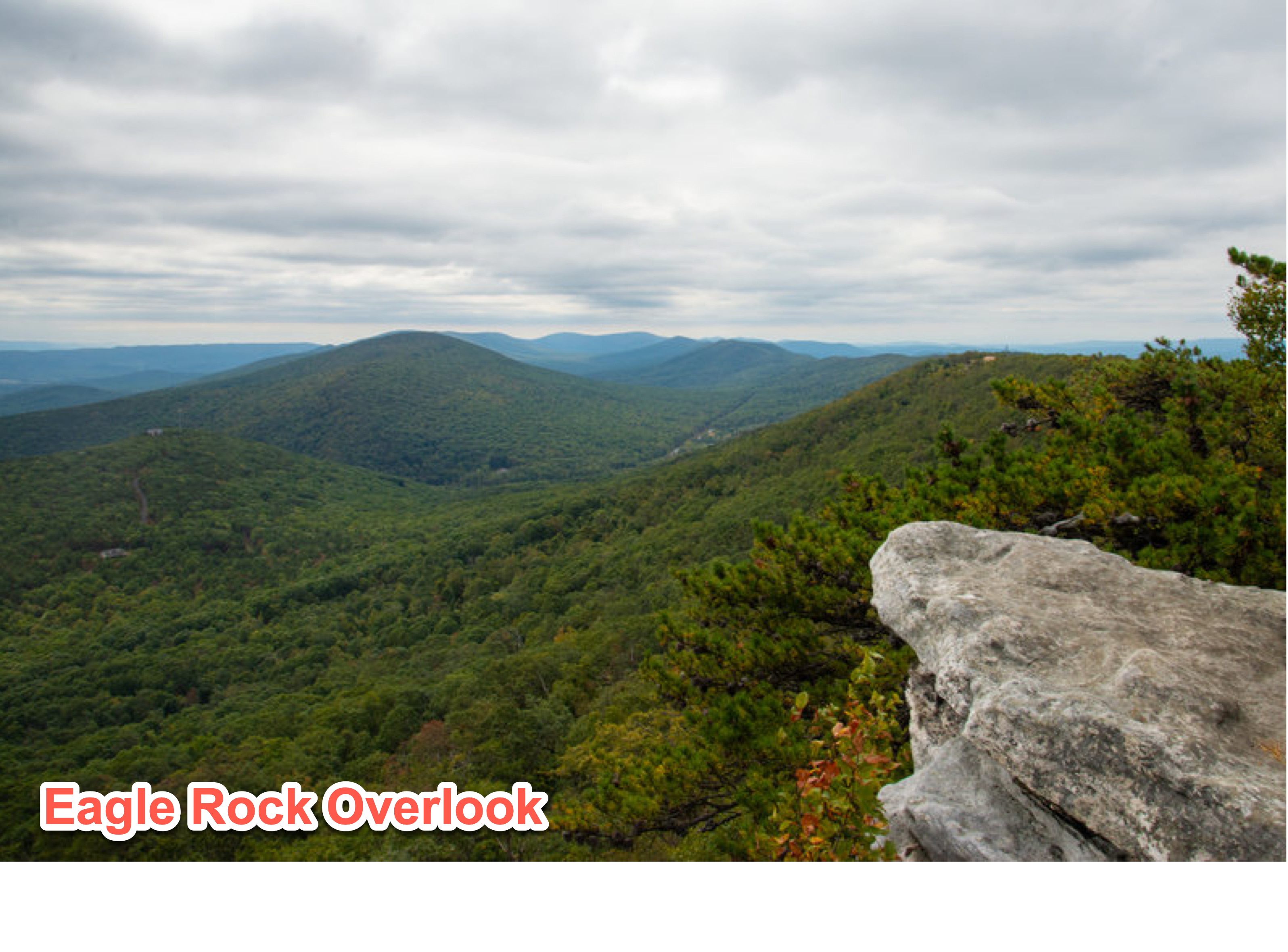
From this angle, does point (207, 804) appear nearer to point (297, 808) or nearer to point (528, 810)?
point (297, 808)

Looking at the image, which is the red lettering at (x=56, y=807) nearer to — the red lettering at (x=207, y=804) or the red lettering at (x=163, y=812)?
the red lettering at (x=163, y=812)

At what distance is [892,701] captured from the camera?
5.11 meters

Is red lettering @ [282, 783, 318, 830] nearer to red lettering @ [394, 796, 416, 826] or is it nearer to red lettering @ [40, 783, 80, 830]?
red lettering @ [394, 796, 416, 826]

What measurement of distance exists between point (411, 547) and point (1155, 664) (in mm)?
113644

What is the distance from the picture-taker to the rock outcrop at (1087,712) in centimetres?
359

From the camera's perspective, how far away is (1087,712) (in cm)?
407

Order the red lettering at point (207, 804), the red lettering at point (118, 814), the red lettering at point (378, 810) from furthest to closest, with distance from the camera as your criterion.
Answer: the red lettering at point (207, 804) < the red lettering at point (118, 814) < the red lettering at point (378, 810)

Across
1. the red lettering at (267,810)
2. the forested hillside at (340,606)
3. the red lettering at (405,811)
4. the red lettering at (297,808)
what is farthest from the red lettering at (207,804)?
the forested hillside at (340,606)

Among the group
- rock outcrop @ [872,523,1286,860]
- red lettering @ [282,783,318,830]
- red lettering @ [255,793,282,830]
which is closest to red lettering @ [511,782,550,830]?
red lettering @ [282,783,318,830]

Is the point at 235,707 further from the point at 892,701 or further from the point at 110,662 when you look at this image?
the point at 892,701

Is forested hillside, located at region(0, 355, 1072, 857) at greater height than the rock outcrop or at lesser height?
lesser

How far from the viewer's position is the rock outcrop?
3.59 metres

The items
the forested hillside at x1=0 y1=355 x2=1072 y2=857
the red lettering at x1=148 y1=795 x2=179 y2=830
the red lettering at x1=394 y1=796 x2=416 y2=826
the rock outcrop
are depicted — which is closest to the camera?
the rock outcrop

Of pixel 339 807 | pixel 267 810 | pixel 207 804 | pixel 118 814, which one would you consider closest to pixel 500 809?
pixel 339 807
